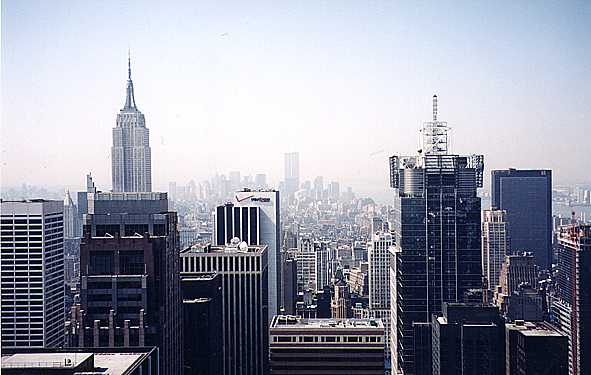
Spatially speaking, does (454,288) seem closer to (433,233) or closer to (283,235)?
(433,233)

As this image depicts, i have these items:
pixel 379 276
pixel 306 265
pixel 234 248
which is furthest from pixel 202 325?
pixel 379 276

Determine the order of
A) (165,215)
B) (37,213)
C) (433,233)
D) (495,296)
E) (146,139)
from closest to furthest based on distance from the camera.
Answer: (37,213) → (146,139) → (165,215) → (495,296) → (433,233)

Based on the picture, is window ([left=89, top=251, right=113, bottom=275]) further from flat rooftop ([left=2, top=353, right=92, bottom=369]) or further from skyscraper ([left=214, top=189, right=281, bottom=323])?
skyscraper ([left=214, top=189, right=281, bottom=323])

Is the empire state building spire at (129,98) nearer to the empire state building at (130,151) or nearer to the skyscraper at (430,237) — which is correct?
the empire state building at (130,151)

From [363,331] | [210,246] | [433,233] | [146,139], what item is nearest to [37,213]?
[146,139]

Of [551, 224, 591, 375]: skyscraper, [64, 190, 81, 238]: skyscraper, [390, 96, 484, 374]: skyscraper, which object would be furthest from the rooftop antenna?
[64, 190, 81, 238]: skyscraper

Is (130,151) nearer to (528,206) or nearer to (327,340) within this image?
(528,206)

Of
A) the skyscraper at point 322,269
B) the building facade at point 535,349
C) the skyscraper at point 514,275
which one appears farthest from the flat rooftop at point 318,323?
the building facade at point 535,349
